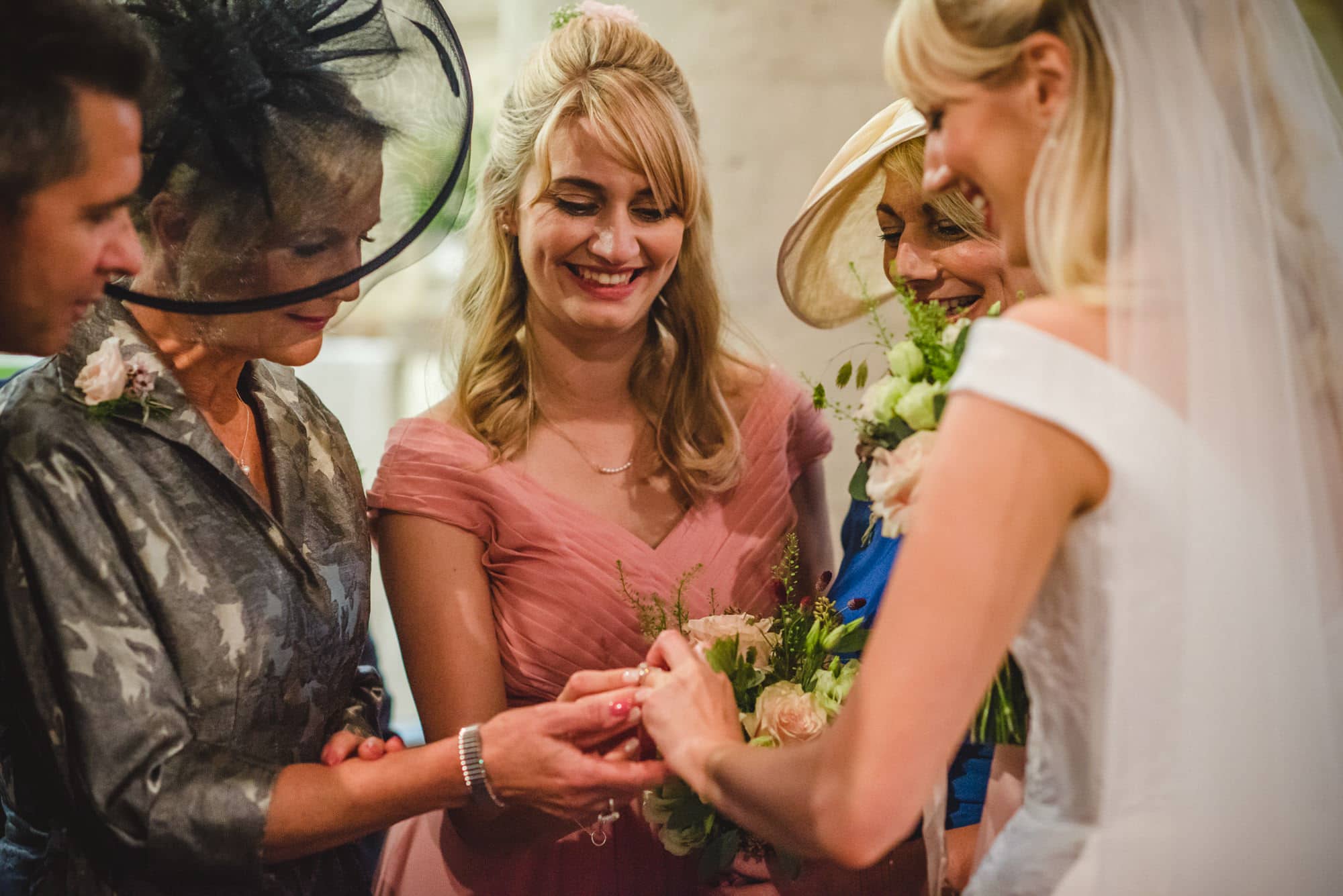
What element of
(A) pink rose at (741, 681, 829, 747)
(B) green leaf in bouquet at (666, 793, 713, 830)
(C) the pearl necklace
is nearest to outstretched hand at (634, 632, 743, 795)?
(A) pink rose at (741, 681, 829, 747)

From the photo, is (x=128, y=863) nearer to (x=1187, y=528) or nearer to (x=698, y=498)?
→ (x=698, y=498)

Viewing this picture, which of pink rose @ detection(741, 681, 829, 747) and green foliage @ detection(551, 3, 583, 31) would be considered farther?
green foliage @ detection(551, 3, 583, 31)

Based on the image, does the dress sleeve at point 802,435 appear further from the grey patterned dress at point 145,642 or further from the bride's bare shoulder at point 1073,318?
the bride's bare shoulder at point 1073,318

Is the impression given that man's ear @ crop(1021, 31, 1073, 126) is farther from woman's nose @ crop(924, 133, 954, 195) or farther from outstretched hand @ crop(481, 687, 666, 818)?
outstretched hand @ crop(481, 687, 666, 818)

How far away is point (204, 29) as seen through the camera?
1.46 meters

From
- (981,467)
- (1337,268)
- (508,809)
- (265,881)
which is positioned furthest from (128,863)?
(1337,268)

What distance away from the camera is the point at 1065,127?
1246 mm

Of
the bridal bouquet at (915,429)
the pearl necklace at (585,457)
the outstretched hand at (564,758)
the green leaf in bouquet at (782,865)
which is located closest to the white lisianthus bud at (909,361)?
the bridal bouquet at (915,429)

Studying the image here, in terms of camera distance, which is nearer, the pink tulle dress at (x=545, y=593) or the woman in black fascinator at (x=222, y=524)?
the woman in black fascinator at (x=222, y=524)

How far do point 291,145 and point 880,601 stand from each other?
1219 millimetres

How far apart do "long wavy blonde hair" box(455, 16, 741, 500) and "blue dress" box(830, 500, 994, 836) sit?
1.04ft

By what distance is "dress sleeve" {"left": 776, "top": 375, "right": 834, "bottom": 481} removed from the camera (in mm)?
2521

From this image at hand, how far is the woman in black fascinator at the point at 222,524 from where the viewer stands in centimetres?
145

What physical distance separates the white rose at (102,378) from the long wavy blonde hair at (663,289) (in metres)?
0.83
